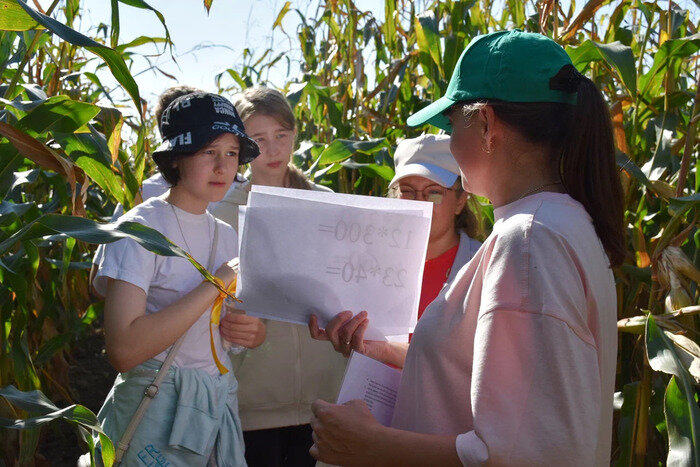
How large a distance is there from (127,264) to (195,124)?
39 centimetres

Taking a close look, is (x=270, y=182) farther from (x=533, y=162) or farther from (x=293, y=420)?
(x=533, y=162)

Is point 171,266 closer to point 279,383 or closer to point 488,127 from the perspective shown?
point 279,383

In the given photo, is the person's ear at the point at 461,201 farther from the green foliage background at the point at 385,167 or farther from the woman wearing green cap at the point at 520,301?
the woman wearing green cap at the point at 520,301

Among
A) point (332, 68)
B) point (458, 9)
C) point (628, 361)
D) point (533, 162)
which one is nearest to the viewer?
point (533, 162)

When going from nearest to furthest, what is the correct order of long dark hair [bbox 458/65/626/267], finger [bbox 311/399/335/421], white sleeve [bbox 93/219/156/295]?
long dark hair [bbox 458/65/626/267], finger [bbox 311/399/335/421], white sleeve [bbox 93/219/156/295]

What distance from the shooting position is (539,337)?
0.88m

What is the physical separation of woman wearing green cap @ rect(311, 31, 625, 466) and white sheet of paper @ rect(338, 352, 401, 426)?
136 millimetres

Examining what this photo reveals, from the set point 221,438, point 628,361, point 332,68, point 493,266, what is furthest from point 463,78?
point 332,68

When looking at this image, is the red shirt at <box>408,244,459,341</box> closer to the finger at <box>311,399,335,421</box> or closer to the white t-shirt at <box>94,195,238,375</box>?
the white t-shirt at <box>94,195,238,375</box>

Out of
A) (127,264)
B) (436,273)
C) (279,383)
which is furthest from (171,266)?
(436,273)

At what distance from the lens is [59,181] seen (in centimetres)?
252

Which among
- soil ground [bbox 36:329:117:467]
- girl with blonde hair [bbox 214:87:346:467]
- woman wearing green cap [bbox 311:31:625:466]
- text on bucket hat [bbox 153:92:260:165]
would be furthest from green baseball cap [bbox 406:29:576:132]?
soil ground [bbox 36:329:117:467]

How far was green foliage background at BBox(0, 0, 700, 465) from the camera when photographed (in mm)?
1481

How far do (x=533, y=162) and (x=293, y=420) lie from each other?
1.27 meters
